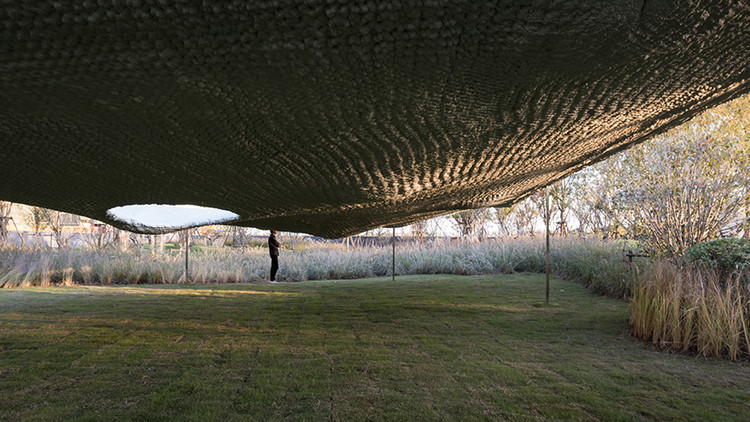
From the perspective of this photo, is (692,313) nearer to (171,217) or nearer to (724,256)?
(724,256)

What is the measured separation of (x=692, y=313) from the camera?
3.08 metres

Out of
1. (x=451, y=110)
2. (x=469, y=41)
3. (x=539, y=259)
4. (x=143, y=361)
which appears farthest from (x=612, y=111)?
(x=539, y=259)

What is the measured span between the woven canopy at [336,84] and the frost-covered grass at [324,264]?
4955 millimetres

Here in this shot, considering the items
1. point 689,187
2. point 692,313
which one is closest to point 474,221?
point 689,187

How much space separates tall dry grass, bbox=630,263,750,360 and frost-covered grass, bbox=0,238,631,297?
99.5 inches

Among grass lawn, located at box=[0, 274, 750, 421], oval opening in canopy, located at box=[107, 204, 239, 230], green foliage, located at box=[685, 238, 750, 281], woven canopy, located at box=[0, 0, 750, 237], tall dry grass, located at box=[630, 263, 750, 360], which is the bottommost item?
grass lawn, located at box=[0, 274, 750, 421]

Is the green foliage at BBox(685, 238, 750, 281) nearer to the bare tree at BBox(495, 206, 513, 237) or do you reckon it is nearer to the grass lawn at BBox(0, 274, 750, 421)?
the grass lawn at BBox(0, 274, 750, 421)

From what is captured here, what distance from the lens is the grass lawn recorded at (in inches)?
74.5

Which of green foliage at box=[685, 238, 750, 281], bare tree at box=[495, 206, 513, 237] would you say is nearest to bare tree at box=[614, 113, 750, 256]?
green foliage at box=[685, 238, 750, 281]

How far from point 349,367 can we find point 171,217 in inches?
92.1

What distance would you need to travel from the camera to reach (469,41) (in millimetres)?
1133

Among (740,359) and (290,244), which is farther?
(290,244)

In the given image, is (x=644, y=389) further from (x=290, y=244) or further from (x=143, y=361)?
(x=290, y=244)

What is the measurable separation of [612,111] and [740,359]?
2183mm
